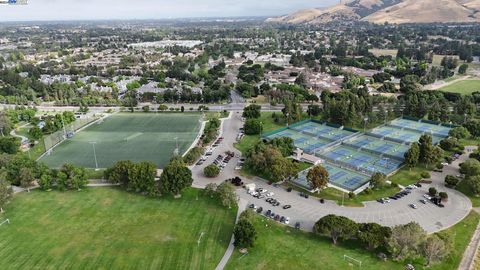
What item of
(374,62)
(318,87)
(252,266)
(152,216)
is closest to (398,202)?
(252,266)

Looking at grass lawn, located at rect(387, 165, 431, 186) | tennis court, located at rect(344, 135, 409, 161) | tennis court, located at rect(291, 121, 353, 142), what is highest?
tennis court, located at rect(291, 121, 353, 142)

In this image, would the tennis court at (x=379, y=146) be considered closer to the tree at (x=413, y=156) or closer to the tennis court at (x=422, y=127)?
the tree at (x=413, y=156)

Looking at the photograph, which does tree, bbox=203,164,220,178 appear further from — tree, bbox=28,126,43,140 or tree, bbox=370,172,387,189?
tree, bbox=28,126,43,140

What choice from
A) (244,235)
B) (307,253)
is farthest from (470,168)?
(244,235)

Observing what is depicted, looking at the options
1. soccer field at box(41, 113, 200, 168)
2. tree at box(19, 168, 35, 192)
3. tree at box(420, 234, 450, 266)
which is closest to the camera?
tree at box(420, 234, 450, 266)

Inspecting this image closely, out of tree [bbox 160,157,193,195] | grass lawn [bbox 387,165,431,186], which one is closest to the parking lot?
grass lawn [bbox 387,165,431,186]

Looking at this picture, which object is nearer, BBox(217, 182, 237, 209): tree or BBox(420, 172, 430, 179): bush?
BBox(217, 182, 237, 209): tree

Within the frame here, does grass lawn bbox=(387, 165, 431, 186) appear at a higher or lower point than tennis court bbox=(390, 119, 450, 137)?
lower

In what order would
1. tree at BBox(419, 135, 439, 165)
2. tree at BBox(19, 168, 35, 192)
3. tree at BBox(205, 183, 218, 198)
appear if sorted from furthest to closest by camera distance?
tree at BBox(419, 135, 439, 165) → tree at BBox(19, 168, 35, 192) → tree at BBox(205, 183, 218, 198)
